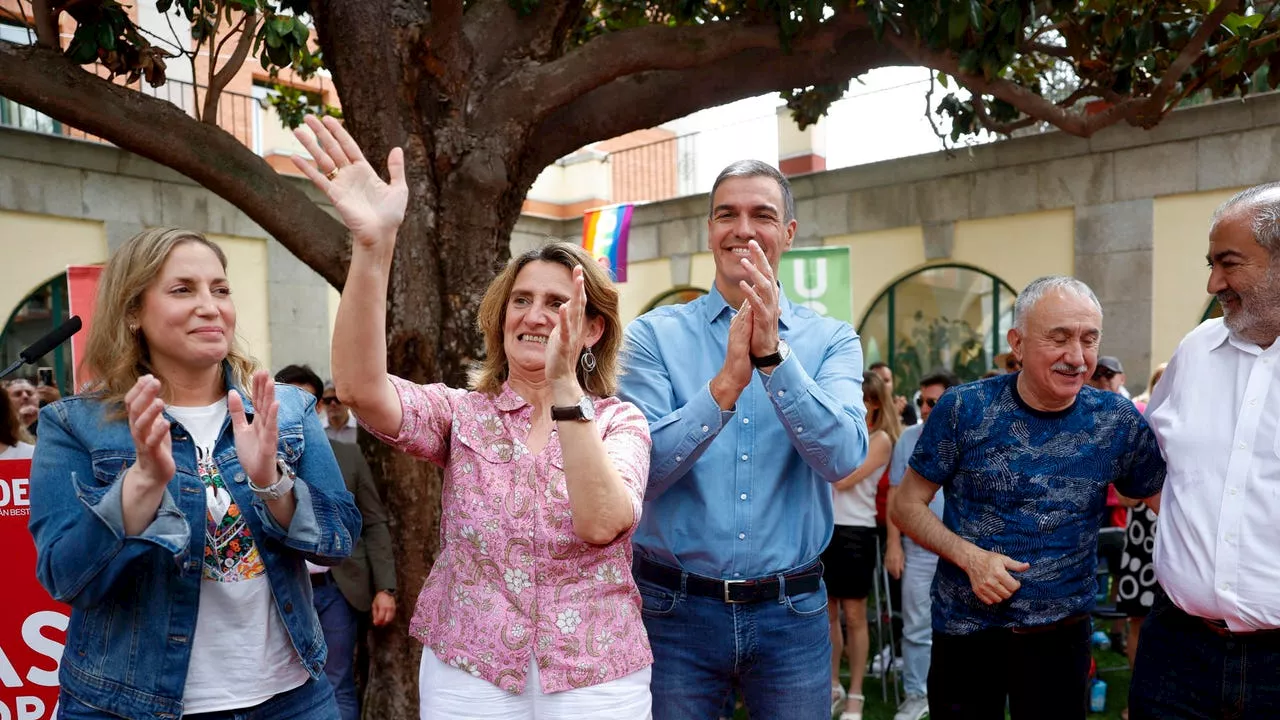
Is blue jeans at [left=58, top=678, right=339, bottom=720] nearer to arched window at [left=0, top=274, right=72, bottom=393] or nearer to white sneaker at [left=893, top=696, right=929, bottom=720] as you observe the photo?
white sneaker at [left=893, top=696, right=929, bottom=720]

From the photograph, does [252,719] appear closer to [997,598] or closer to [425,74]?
[997,598]

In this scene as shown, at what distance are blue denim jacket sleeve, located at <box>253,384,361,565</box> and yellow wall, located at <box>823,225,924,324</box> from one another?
11.3 meters

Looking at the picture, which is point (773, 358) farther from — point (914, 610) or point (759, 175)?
point (914, 610)

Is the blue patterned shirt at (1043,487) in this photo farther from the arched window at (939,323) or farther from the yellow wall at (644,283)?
the yellow wall at (644,283)

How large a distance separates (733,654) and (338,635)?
2661 millimetres

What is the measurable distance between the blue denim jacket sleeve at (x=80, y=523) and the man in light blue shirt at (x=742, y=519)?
115 centimetres

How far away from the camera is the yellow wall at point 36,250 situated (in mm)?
11219

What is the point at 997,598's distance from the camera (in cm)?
302

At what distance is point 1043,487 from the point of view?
307 cm

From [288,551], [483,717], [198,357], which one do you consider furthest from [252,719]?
[198,357]

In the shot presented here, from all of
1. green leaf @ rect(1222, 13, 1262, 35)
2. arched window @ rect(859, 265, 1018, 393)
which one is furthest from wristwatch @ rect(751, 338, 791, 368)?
arched window @ rect(859, 265, 1018, 393)

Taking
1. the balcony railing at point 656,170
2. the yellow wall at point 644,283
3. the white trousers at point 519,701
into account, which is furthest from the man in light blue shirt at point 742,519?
the balcony railing at point 656,170

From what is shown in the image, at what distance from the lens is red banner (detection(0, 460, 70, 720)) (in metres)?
3.71

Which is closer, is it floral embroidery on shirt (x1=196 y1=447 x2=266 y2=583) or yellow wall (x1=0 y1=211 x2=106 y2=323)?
floral embroidery on shirt (x1=196 y1=447 x2=266 y2=583)
